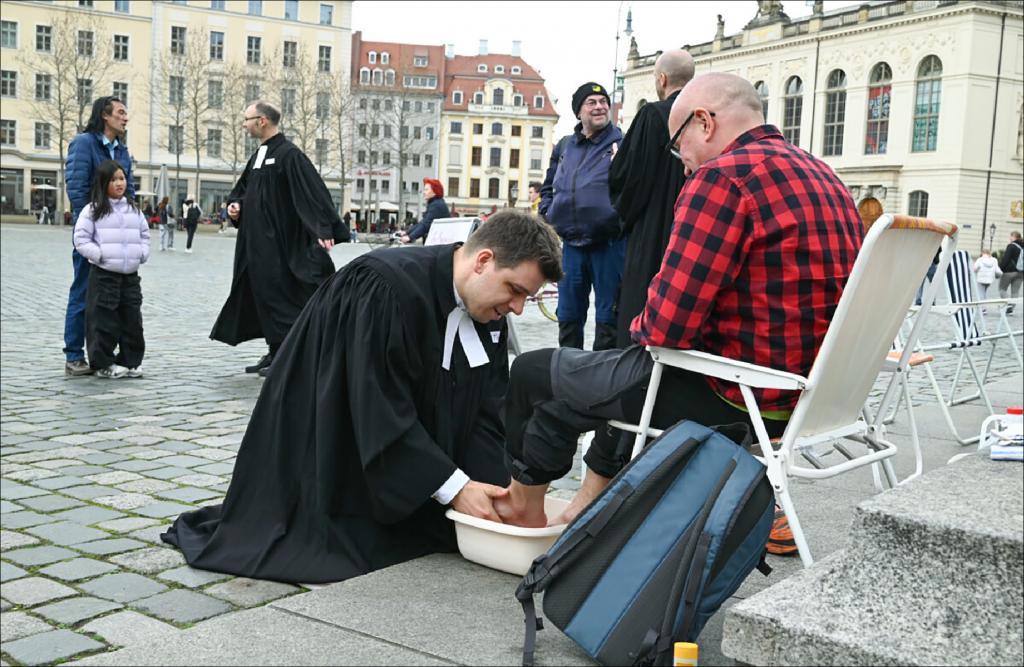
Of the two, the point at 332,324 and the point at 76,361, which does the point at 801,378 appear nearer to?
the point at 332,324

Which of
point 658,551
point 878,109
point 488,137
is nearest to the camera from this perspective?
point 658,551

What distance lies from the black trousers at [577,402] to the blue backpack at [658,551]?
1.15 ft

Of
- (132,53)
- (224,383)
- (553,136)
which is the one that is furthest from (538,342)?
(553,136)

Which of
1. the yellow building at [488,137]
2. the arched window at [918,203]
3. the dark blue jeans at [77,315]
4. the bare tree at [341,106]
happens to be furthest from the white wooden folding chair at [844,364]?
the yellow building at [488,137]

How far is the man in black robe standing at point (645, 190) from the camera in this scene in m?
5.89

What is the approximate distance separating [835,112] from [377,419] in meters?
65.2

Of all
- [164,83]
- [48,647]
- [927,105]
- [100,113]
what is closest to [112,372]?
[100,113]

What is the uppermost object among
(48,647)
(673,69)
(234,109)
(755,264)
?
(234,109)

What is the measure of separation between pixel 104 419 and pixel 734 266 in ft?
15.4

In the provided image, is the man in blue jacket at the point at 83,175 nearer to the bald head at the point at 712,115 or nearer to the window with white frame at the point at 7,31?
the bald head at the point at 712,115

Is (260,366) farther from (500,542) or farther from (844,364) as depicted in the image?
(844,364)

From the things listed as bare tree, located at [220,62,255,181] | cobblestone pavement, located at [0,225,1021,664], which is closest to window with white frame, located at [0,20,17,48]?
bare tree, located at [220,62,255,181]

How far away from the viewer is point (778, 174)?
3010 millimetres

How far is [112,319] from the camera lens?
27.0ft
